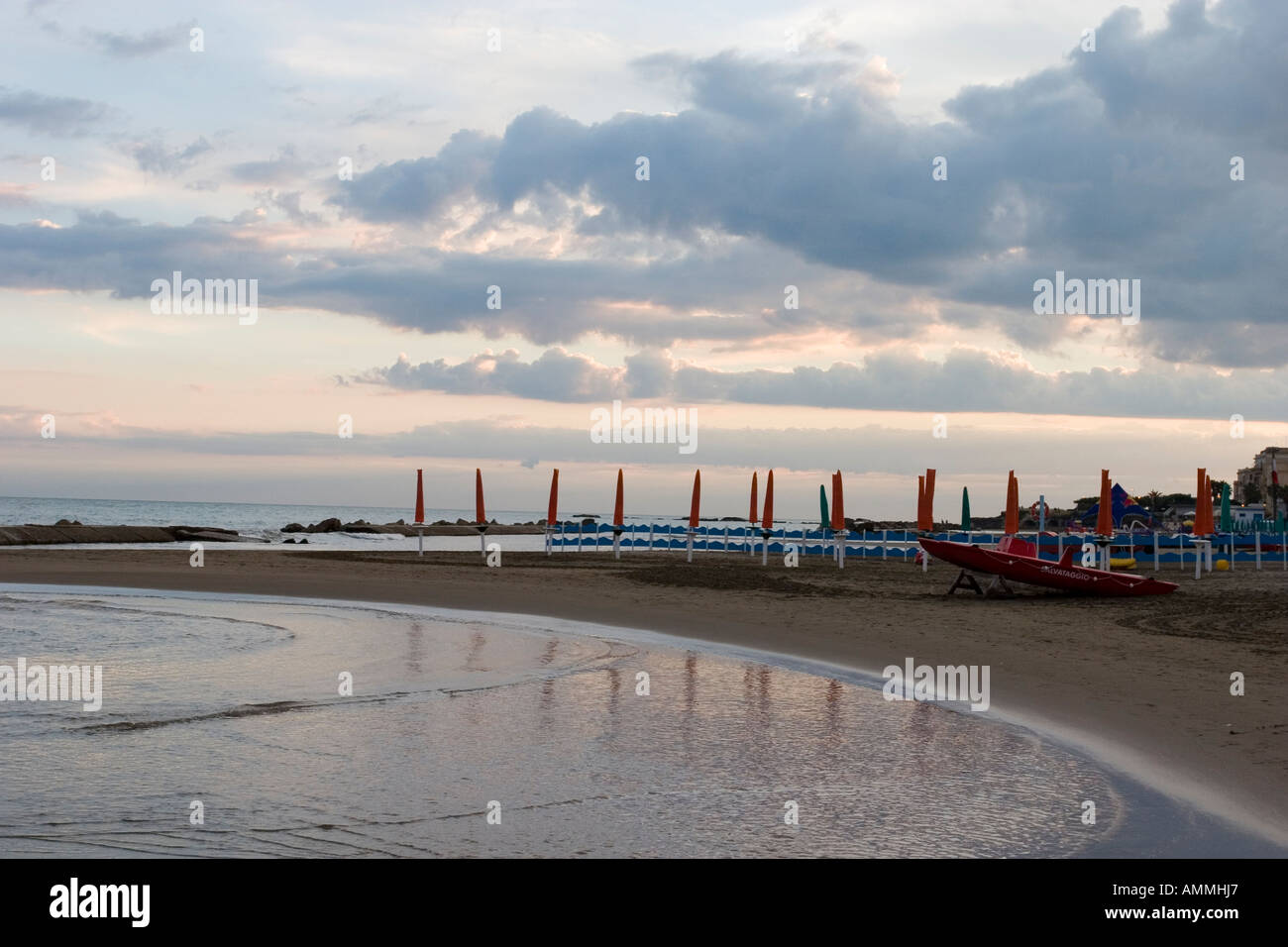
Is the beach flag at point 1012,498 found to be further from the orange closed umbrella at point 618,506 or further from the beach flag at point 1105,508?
the orange closed umbrella at point 618,506

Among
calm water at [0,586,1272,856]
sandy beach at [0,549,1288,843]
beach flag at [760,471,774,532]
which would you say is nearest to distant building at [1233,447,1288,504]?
beach flag at [760,471,774,532]

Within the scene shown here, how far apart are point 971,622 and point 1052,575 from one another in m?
5.17

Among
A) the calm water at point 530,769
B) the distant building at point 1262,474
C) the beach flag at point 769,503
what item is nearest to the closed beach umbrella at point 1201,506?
the beach flag at point 769,503

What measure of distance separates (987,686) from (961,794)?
442cm

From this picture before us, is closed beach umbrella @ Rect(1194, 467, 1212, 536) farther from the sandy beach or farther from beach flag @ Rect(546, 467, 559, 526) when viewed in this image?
beach flag @ Rect(546, 467, 559, 526)

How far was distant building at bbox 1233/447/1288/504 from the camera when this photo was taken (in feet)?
414

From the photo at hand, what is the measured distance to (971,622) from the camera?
16406 mm

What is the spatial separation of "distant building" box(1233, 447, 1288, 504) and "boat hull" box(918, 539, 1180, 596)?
110828 mm

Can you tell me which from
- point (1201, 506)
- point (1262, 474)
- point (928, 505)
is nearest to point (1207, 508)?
point (1201, 506)

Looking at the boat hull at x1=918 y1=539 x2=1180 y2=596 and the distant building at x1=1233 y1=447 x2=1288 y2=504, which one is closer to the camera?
the boat hull at x1=918 y1=539 x2=1180 y2=596

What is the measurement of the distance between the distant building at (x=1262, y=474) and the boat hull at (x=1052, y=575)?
110828 millimetres
